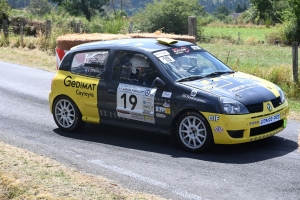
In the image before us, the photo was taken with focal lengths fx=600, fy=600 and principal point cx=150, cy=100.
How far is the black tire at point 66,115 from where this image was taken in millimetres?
10579

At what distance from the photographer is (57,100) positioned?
10781 millimetres

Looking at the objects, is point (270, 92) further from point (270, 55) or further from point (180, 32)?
point (180, 32)

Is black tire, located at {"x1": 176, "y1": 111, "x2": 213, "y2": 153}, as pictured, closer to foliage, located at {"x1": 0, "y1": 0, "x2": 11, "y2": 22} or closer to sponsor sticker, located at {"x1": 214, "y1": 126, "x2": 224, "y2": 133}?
sponsor sticker, located at {"x1": 214, "y1": 126, "x2": 224, "y2": 133}

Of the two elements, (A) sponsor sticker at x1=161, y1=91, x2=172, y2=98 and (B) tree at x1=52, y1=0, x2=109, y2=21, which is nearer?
(A) sponsor sticker at x1=161, y1=91, x2=172, y2=98

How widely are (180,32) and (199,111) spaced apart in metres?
29.8

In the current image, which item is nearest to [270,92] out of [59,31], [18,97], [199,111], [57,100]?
[199,111]

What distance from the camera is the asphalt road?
734 centimetres

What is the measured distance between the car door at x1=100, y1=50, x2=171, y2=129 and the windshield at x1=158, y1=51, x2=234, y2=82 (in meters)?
0.26

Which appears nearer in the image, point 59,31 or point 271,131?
point 271,131

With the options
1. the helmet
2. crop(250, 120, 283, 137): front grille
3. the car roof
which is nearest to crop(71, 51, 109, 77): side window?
the car roof

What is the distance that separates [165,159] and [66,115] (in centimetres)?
267

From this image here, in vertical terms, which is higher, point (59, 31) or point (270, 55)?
point (59, 31)

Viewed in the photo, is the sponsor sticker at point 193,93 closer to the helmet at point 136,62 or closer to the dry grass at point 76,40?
the helmet at point 136,62

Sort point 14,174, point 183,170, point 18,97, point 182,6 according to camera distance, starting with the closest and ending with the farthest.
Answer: point 14,174 < point 183,170 < point 18,97 < point 182,6
